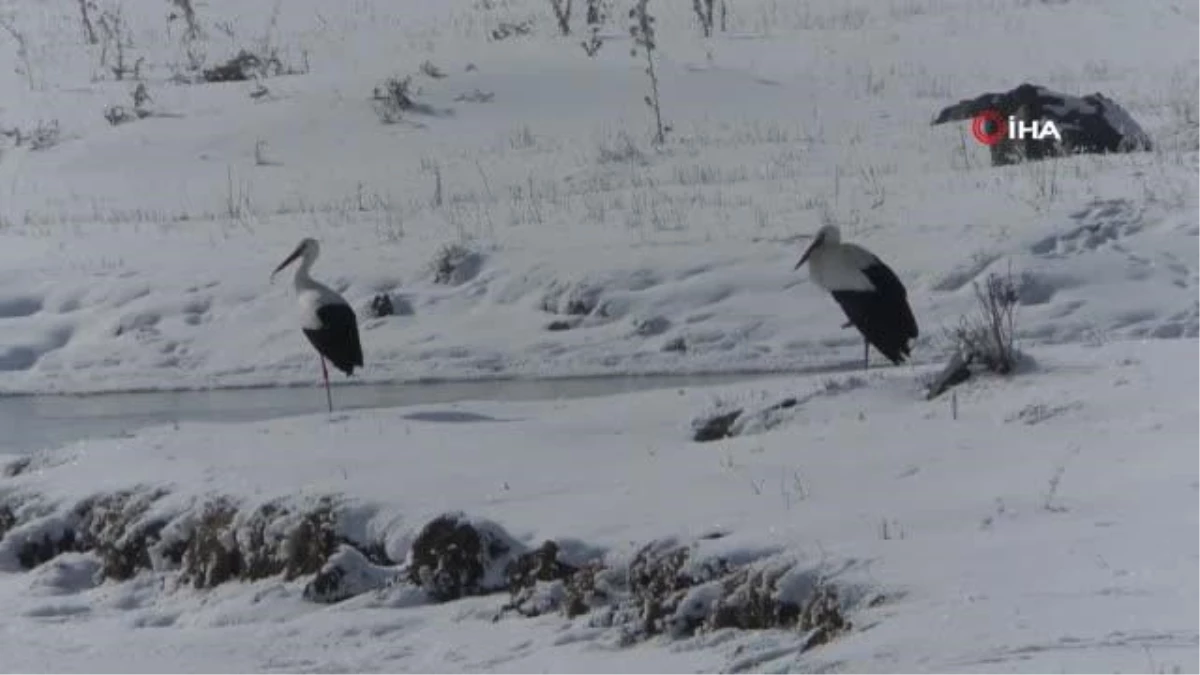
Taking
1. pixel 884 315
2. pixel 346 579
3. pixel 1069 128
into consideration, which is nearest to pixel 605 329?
pixel 884 315

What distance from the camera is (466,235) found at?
1888 centimetres

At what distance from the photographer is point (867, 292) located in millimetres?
13414

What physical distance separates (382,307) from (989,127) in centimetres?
676

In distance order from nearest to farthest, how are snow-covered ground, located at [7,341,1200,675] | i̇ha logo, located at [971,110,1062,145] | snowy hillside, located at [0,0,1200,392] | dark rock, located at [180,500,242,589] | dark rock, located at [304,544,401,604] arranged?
snow-covered ground, located at [7,341,1200,675] → dark rock, located at [304,544,401,604] → dark rock, located at [180,500,242,589] → snowy hillside, located at [0,0,1200,392] → i̇ha logo, located at [971,110,1062,145]

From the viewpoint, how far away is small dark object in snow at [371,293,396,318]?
1758cm

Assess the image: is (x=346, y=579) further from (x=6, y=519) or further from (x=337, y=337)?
(x=337, y=337)

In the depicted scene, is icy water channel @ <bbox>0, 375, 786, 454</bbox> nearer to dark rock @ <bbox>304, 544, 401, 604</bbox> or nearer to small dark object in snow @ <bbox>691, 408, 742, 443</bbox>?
small dark object in snow @ <bbox>691, 408, 742, 443</bbox>

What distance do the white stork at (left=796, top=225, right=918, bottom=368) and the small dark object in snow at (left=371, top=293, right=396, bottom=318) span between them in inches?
184

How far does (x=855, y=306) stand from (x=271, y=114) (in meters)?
14.1

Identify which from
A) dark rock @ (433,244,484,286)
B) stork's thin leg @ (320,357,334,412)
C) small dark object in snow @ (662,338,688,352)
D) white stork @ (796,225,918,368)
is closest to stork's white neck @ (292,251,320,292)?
stork's thin leg @ (320,357,334,412)

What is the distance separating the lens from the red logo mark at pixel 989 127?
2066 centimetres

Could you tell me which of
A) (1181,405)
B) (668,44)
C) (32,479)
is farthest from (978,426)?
(668,44)

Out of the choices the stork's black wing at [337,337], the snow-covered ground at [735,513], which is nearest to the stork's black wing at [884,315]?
the snow-covered ground at [735,513]

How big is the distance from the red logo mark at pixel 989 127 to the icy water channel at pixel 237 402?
252 inches
